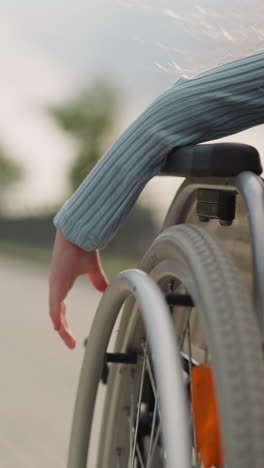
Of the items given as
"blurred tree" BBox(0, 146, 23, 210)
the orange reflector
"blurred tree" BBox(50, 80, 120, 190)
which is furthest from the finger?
"blurred tree" BBox(50, 80, 120, 190)

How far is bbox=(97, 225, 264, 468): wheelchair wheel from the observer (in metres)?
0.76

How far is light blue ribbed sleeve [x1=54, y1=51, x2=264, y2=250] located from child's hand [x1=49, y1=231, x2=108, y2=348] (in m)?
0.03

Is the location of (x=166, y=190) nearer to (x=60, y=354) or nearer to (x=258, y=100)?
(x=60, y=354)

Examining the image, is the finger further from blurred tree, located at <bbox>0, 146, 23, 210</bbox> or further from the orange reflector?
blurred tree, located at <bbox>0, 146, 23, 210</bbox>

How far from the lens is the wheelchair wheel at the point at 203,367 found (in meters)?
0.76

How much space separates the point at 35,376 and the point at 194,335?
1666mm

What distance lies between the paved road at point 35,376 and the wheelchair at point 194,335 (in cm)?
81

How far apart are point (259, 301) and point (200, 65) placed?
382 millimetres

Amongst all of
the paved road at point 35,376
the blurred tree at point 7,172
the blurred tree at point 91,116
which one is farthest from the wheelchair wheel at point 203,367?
the blurred tree at point 91,116

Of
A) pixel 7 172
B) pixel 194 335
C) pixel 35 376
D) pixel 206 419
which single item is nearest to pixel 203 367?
pixel 206 419

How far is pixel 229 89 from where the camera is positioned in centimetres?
100

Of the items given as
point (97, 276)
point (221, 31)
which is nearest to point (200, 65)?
point (221, 31)

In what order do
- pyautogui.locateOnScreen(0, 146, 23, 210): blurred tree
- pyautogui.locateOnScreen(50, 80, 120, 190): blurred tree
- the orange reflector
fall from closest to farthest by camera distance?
the orange reflector, pyautogui.locateOnScreen(0, 146, 23, 210): blurred tree, pyautogui.locateOnScreen(50, 80, 120, 190): blurred tree

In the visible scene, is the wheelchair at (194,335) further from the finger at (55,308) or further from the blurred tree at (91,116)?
the blurred tree at (91,116)
